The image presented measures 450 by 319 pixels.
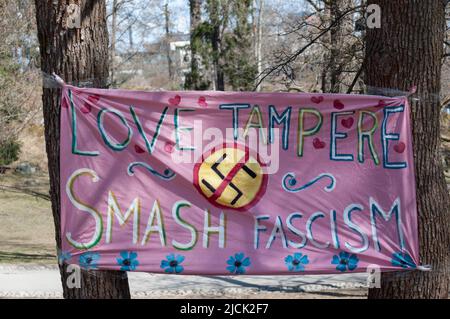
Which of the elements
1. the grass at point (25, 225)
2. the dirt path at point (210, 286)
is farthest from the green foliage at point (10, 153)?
the dirt path at point (210, 286)

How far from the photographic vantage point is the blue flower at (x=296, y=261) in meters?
4.29

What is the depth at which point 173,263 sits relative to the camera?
4242mm

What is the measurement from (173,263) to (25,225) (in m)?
13.5

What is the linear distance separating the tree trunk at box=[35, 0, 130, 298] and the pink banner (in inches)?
5.3

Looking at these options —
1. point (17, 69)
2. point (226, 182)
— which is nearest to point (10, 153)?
point (17, 69)

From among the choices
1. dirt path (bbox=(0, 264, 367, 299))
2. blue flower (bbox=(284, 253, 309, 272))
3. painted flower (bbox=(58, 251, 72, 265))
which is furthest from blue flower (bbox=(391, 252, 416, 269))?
dirt path (bbox=(0, 264, 367, 299))

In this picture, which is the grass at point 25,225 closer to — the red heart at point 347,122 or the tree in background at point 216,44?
the tree in background at point 216,44

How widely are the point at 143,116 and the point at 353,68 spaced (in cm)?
585

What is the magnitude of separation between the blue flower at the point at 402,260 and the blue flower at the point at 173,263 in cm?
149

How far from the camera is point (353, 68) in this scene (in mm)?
9406

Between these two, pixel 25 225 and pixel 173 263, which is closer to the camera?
pixel 173 263

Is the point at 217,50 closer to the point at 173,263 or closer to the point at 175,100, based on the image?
the point at 175,100

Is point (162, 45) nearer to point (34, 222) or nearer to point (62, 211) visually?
point (34, 222)

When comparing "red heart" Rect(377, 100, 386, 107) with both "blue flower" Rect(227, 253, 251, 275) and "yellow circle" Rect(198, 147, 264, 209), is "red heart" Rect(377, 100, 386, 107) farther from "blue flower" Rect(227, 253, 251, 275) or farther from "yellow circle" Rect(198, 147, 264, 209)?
"blue flower" Rect(227, 253, 251, 275)
